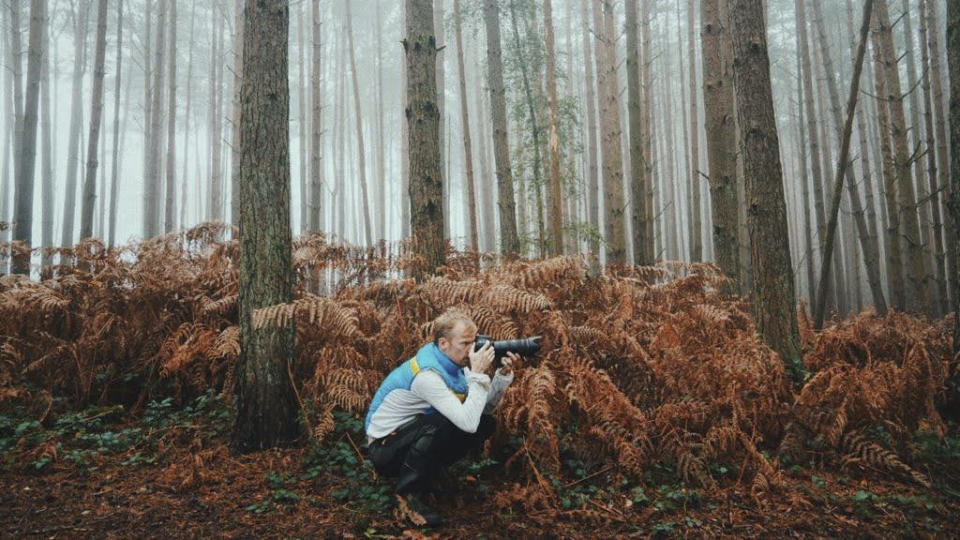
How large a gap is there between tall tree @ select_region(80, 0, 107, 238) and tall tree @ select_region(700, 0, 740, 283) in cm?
1019

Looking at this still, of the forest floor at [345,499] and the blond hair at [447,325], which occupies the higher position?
the blond hair at [447,325]

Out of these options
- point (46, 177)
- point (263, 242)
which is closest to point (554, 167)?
point (263, 242)

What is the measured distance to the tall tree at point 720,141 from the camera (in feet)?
23.9

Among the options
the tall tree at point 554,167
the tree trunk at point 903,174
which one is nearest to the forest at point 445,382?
the tall tree at point 554,167

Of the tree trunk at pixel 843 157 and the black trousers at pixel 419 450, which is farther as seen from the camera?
the tree trunk at pixel 843 157

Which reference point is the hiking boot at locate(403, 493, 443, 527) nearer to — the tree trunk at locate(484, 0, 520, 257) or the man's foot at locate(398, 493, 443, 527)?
the man's foot at locate(398, 493, 443, 527)

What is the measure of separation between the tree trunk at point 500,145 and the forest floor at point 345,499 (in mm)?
5165

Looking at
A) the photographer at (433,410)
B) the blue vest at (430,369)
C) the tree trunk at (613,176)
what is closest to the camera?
the photographer at (433,410)

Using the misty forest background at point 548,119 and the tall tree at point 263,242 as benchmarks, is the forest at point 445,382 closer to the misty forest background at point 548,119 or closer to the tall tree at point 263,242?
the tall tree at point 263,242

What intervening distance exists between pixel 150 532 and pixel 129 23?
2707 cm

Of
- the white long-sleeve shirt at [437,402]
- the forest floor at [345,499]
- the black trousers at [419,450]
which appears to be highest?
the white long-sleeve shirt at [437,402]

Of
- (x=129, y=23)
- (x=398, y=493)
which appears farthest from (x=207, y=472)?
(x=129, y=23)

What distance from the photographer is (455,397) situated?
2.94 meters

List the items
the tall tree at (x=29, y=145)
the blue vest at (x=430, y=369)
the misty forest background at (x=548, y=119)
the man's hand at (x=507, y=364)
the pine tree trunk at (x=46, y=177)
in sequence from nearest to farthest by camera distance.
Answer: the blue vest at (x=430, y=369) < the man's hand at (x=507, y=364) < the tall tree at (x=29, y=145) < the misty forest background at (x=548, y=119) < the pine tree trunk at (x=46, y=177)
